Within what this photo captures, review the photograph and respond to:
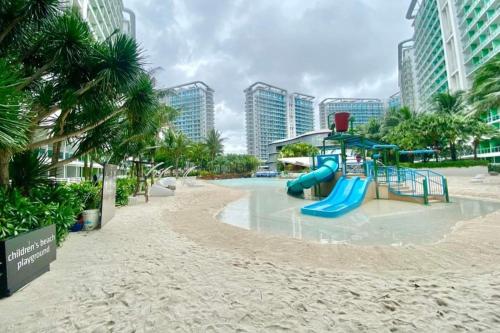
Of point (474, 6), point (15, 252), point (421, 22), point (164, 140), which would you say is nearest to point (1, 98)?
point (15, 252)

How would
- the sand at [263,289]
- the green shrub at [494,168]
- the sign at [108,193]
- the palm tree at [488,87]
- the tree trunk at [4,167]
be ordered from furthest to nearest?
the green shrub at [494,168] < the palm tree at [488,87] < the sign at [108,193] < the tree trunk at [4,167] < the sand at [263,289]

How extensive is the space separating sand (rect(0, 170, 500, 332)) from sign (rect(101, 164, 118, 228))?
175cm

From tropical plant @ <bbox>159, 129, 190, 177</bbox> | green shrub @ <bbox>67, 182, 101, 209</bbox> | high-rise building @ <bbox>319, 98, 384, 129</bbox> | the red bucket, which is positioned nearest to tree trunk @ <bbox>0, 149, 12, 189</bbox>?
green shrub @ <bbox>67, 182, 101, 209</bbox>

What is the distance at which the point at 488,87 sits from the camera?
13875mm

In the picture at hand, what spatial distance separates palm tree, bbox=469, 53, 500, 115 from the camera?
13.4m

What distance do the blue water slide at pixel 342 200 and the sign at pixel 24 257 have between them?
703 cm


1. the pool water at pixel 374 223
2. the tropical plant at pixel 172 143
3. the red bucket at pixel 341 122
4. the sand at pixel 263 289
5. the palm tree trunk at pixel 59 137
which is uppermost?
the tropical plant at pixel 172 143

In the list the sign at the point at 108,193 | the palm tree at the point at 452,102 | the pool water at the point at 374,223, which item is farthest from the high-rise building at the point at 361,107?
the sign at the point at 108,193

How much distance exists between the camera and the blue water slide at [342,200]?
27.2 ft

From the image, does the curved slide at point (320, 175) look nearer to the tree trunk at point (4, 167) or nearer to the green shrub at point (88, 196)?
the green shrub at point (88, 196)

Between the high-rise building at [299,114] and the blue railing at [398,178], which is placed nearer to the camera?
the blue railing at [398,178]

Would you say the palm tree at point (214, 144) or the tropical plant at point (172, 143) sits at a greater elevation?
the palm tree at point (214, 144)

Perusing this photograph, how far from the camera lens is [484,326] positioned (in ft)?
6.95

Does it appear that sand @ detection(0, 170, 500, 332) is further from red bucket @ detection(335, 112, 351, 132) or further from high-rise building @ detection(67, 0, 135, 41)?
high-rise building @ detection(67, 0, 135, 41)
